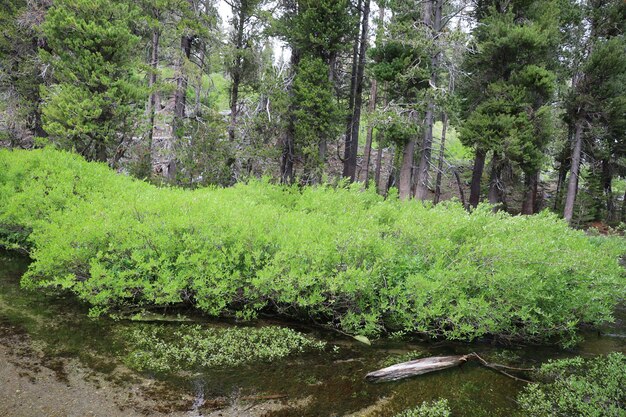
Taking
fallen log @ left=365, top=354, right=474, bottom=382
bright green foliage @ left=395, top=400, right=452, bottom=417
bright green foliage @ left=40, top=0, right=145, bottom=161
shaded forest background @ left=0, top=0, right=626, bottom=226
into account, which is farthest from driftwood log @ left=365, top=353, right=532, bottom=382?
bright green foliage @ left=40, top=0, right=145, bottom=161

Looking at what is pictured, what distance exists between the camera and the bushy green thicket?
5.49 m

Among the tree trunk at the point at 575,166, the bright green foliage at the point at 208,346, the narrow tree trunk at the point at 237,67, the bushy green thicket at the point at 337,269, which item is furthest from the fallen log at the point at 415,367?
the tree trunk at the point at 575,166

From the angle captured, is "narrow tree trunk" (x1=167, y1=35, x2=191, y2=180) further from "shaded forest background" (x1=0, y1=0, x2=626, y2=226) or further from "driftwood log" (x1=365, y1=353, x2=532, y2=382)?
→ "driftwood log" (x1=365, y1=353, x2=532, y2=382)

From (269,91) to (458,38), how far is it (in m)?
7.35

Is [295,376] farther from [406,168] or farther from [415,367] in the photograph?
[406,168]

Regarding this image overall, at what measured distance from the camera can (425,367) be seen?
4875mm

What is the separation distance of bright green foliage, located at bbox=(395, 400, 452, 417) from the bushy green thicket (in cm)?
124

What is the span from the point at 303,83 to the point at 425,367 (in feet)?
42.5

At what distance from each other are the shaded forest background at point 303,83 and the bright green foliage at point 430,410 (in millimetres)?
8407

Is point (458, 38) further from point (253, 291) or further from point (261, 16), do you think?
point (253, 291)

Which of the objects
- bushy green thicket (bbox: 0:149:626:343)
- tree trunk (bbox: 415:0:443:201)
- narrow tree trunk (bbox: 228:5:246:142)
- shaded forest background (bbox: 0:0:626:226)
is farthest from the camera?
narrow tree trunk (bbox: 228:5:246:142)

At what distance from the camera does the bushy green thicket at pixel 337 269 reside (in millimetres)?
5488

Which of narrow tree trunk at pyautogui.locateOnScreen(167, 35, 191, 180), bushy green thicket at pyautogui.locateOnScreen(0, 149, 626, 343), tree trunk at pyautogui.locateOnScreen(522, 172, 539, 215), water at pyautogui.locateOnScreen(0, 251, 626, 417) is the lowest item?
water at pyautogui.locateOnScreen(0, 251, 626, 417)

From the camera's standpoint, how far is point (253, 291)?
5855 millimetres
